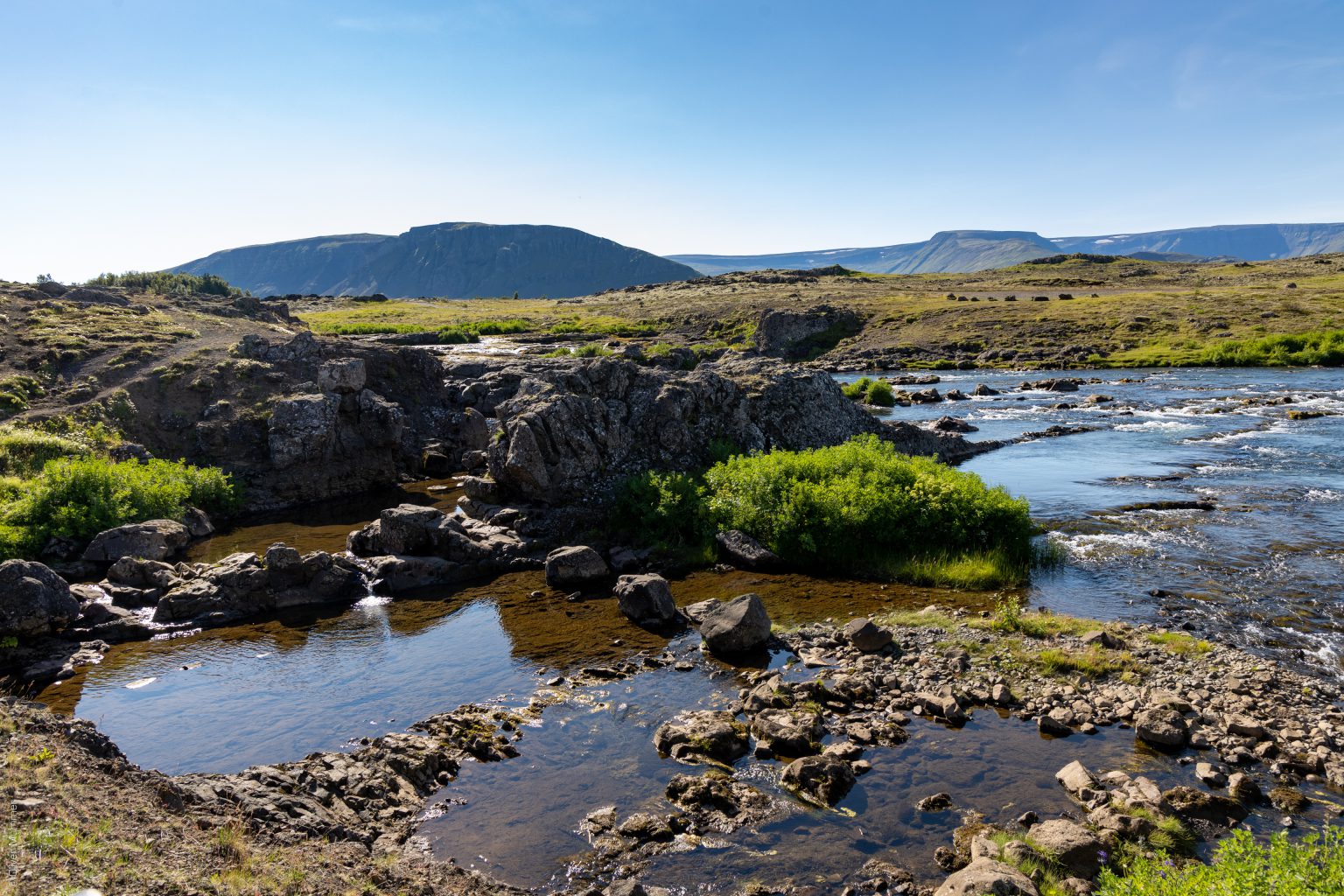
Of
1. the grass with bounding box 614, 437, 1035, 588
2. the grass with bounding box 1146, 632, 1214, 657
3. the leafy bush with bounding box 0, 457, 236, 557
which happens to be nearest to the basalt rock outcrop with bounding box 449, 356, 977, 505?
the grass with bounding box 614, 437, 1035, 588

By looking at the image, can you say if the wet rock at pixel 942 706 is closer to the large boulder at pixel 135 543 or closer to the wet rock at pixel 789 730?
the wet rock at pixel 789 730

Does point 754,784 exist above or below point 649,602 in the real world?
below

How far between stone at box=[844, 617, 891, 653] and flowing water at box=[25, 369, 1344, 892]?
2458mm

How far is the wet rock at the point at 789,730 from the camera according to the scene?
1312 cm

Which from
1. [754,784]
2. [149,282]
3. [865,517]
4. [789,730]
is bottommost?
[754,784]

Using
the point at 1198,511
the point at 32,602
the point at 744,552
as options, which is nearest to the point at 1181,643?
the point at 744,552

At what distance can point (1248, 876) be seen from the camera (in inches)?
299

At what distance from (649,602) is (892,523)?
7.94m

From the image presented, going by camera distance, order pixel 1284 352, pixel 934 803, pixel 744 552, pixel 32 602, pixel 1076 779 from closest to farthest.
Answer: pixel 934 803 → pixel 1076 779 → pixel 32 602 → pixel 744 552 → pixel 1284 352

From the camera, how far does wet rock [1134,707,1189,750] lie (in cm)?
1270

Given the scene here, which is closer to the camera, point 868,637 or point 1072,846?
point 1072,846

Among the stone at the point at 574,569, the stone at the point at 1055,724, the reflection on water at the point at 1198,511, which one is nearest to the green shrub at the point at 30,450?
the stone at the point at 574,569

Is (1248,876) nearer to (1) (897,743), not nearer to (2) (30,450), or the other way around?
(1) (897,743)

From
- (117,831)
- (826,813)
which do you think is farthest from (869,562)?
(117,831)
